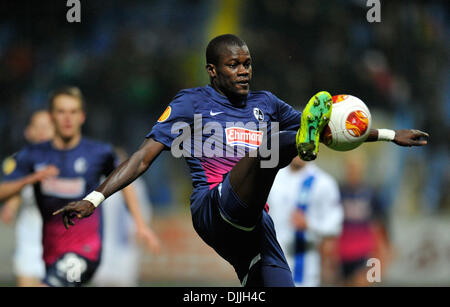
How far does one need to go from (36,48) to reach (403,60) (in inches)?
257

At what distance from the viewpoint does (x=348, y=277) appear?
10242 millimetres

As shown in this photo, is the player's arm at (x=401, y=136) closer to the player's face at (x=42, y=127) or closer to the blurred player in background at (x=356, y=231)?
the player's face at (x=42, y=127)

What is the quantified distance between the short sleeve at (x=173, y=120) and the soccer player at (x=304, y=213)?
10.7 ft

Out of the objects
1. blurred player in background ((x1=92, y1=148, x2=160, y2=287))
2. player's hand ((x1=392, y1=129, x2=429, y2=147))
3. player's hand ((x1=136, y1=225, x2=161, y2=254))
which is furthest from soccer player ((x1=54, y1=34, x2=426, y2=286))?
blurred player in background ((x1=92, y1=148, x2=160, y2=287))

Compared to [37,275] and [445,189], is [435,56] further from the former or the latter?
[37,275]

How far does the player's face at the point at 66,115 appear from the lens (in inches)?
265

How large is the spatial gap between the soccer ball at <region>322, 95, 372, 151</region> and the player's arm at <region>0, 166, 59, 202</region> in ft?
9.78

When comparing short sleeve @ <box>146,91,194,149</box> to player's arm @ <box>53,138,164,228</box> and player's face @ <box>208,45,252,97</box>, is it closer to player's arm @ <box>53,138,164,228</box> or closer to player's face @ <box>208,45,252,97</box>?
player's arm @ <box>53,138,164,228</box>

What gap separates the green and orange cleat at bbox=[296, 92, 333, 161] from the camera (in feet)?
13.3

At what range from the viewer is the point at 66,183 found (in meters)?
6.63

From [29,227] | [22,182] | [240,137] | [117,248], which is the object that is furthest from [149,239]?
[117,248]

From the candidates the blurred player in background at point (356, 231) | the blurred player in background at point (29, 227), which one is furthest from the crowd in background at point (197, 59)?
the blurred player in background at point (29, 227)

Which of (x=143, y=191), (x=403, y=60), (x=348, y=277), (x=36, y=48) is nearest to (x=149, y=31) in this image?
(x=36, y=48)

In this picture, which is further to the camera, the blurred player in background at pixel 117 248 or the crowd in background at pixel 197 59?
the crowd in background at pixel 197 59
